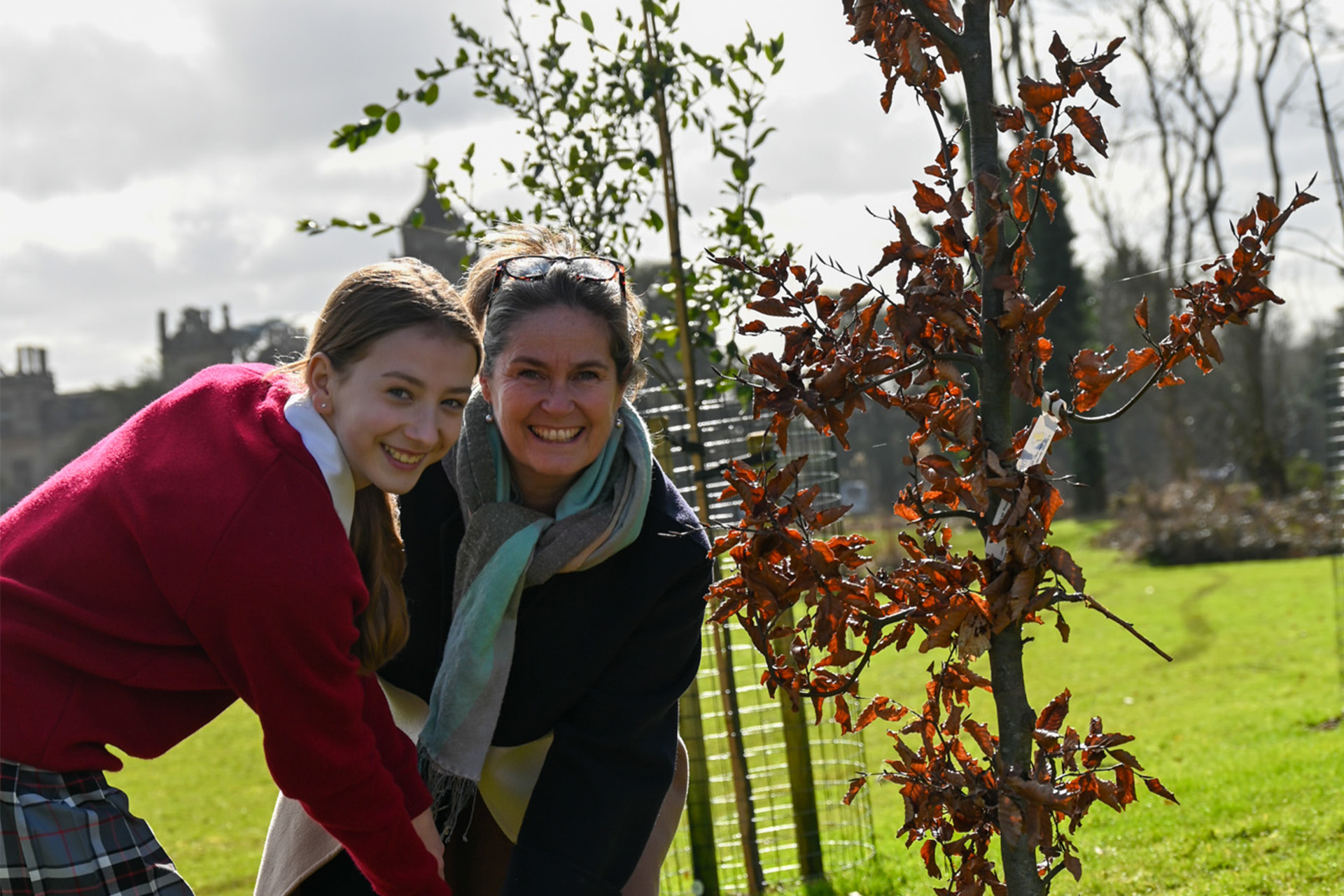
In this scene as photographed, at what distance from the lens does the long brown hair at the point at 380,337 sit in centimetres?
226

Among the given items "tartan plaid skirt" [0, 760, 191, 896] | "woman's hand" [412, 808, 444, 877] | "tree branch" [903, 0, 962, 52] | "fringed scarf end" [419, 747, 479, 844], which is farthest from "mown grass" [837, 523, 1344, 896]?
"tree branch" [903, 0, 962, 52]

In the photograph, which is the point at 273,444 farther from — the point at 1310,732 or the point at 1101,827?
the point at 1310,732

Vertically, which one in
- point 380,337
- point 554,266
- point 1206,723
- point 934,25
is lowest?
point 1206,723

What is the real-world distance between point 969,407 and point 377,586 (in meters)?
1.20

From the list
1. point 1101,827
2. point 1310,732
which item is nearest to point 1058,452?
point 1310,732

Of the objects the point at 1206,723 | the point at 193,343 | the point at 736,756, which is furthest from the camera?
the point at 193,343

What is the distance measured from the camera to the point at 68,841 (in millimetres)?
1974

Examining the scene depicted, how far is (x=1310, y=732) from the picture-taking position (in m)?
6.83

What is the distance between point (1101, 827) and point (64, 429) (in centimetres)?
3339

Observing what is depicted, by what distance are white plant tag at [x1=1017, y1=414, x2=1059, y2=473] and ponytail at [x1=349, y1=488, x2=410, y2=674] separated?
1.26m

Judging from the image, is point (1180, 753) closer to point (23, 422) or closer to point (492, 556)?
point (492, 556)

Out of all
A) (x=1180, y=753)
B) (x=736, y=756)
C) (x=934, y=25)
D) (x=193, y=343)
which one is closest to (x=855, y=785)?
(x=934, y=25)

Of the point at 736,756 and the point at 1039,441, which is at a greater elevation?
the point at 1039,441

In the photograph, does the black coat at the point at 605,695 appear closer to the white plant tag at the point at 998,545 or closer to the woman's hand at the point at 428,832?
the woman's hand at the point at 428,832
